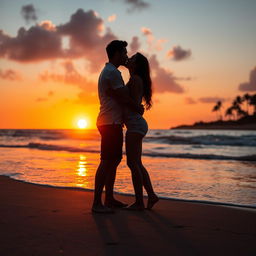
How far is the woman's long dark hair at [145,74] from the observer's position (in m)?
4.08

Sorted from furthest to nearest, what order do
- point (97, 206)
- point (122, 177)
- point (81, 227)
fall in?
point (122, 177)
point (97, 206)
point (81, 227)

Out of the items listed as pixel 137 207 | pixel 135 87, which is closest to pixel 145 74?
pixel 135 87

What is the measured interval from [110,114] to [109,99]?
0.17 metres

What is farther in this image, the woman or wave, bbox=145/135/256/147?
wave, bbox=145/135/256/147

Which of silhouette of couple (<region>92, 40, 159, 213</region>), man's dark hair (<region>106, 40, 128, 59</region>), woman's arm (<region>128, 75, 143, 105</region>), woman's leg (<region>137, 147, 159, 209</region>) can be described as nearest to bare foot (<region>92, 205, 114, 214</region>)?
silhouette of couple (<region>92, 40, 159, 213</region>)

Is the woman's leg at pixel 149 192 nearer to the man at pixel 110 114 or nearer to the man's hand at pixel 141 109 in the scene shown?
the man at pixel 110 114

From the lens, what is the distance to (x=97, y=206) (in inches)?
149

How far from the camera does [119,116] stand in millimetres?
3879

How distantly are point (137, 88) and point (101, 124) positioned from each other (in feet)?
2.01

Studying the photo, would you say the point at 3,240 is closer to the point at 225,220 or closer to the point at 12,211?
the point at 12,211

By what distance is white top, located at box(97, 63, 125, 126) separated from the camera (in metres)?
3.79

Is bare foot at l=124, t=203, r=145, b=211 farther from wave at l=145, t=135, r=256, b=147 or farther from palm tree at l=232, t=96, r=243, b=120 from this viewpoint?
palm tree at l=232, t=96, r=243, b=120

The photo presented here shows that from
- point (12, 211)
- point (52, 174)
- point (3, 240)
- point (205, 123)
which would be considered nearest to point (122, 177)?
point (52, 174)

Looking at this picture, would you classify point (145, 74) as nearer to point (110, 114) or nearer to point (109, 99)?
point (109, 99)
